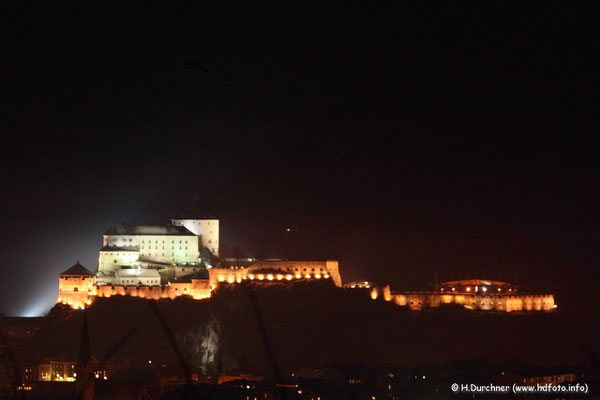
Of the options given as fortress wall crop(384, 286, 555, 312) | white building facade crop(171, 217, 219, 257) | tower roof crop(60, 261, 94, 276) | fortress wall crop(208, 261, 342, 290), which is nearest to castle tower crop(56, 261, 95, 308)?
tower roof crop(60, 261, 94, 276)

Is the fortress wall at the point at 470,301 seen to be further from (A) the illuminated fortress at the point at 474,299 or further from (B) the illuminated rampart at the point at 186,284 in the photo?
(B) the illuminated rampart at the point at 186,284

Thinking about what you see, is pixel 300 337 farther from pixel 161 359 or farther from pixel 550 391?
pixel 550 391

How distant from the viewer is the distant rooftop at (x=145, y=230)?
9044cm

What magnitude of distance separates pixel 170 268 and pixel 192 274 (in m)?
1.87

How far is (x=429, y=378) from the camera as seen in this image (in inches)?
2948

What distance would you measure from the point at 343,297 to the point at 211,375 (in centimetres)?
1196

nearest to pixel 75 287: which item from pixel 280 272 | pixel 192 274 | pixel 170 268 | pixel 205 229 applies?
pixel 170 268

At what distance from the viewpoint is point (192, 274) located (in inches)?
3440

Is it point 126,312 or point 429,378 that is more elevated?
point 126,312

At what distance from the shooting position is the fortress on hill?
8500 centimetres

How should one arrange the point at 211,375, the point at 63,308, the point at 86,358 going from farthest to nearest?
the point at 63,308, the point at 211,375, the point at 86,358

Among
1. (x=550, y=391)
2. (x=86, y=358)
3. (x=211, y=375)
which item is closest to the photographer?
(x=86, y=358)

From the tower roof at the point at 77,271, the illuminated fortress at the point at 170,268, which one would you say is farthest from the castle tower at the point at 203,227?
the tower roof at the point at 77,271

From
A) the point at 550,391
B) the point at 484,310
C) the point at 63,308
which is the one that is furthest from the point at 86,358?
the point at 484,310
